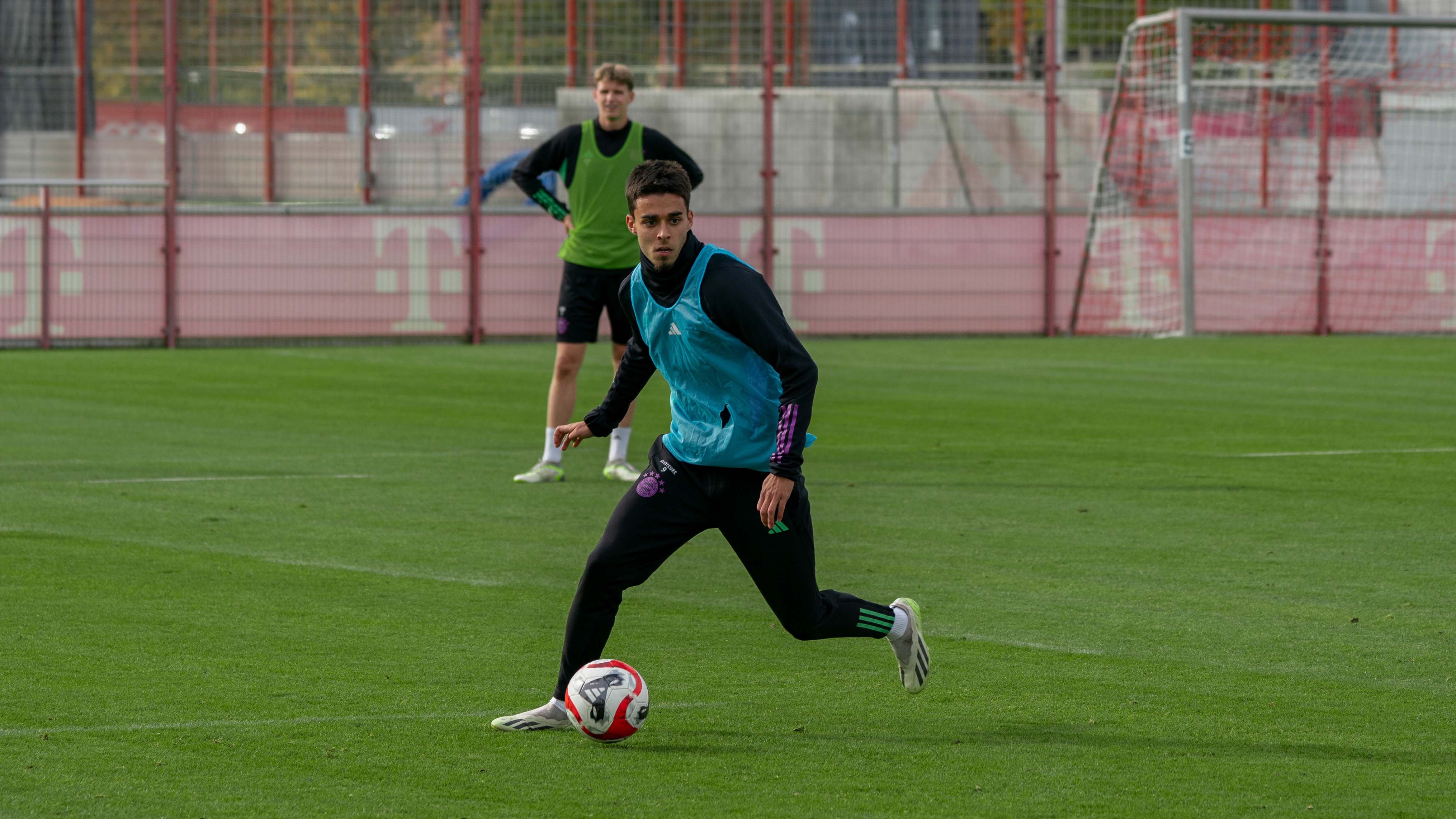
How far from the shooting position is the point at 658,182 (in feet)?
16.1

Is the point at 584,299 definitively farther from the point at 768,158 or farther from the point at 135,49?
the point at 135,49

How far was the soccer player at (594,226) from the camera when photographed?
1026 centimetres

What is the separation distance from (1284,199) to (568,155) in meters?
14.6

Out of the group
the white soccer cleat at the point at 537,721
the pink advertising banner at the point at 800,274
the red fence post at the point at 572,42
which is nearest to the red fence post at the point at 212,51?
the pink advertising banner at the point at 800,274

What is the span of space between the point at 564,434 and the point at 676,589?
186 cm

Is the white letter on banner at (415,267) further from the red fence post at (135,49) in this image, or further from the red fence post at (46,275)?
the red fence post at (135,49)

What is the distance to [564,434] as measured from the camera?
529 cm

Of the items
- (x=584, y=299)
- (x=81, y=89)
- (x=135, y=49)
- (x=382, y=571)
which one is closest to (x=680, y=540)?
(x=382, y=571)

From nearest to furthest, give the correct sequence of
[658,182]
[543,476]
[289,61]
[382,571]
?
1. [658,182]
2. [382,571]
3. [543,476]
4. [289,61]

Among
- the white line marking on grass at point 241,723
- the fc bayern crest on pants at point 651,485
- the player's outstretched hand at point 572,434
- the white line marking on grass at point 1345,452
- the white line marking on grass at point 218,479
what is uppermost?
the player's outstretched hand at point 572,434

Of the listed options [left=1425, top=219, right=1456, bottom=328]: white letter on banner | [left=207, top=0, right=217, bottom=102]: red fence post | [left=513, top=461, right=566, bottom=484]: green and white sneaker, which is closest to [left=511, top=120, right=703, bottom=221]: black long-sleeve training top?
[left=513, top=461, right=566, bottom=484]: green and white sneaker

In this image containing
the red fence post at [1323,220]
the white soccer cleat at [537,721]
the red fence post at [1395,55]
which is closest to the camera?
the white soccer cleat at [537,721]

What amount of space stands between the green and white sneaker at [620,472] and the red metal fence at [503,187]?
11.6m

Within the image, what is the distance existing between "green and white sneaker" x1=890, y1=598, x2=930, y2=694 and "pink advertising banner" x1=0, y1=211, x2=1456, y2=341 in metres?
16.3
